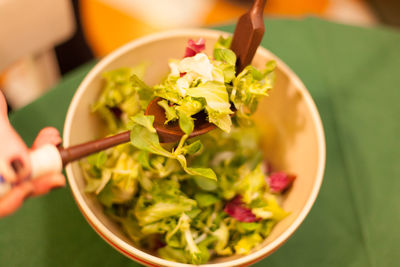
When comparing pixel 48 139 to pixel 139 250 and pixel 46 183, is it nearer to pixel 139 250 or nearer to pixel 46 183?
pixel 46 183

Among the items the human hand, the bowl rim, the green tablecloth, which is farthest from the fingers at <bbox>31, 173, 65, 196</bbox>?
the green tablecloth

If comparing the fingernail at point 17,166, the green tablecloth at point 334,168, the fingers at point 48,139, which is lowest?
the green tablecloth at point 334,168

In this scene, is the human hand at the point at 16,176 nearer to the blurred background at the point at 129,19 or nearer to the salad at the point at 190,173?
the salad at the point at 190,173

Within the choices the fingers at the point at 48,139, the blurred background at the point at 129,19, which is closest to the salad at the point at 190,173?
the fingers at the point at 48,139

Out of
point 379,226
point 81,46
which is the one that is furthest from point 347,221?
point 81,46

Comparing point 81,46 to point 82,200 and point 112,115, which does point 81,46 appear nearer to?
point 112,115

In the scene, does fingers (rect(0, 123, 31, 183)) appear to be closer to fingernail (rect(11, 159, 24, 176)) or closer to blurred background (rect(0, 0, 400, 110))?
fingernail (rect(11, 159, 24, 176))
